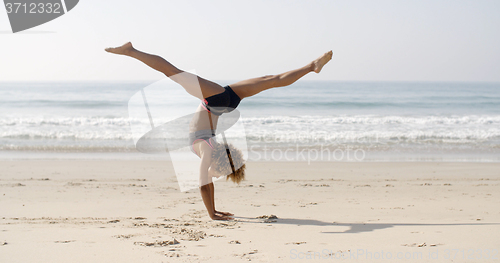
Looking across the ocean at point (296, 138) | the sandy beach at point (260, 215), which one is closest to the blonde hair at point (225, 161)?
the sandy beach at point (260, 215)

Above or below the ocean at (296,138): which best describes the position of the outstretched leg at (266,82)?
above

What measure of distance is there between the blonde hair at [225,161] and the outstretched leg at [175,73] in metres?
0.66

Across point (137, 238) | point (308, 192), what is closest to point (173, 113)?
point (308, 192)

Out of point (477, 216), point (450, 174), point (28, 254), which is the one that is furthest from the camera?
point (450, 174)

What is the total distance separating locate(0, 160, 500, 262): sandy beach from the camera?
2.87m

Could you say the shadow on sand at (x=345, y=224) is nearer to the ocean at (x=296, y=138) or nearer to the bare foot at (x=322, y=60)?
the bare foot at (x=322, y=60)

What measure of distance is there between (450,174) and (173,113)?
43.9ft

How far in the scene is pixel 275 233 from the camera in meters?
3.50

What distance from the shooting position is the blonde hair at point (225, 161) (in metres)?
4.00

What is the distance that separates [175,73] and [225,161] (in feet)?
3.71

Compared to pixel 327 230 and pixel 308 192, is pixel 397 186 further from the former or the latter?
pixel 327 230

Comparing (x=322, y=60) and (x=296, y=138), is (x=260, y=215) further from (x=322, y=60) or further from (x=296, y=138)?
(x=296, y=138)

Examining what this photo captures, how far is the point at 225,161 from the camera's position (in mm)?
4000

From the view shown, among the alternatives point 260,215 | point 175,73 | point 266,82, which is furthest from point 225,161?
point 175,73
